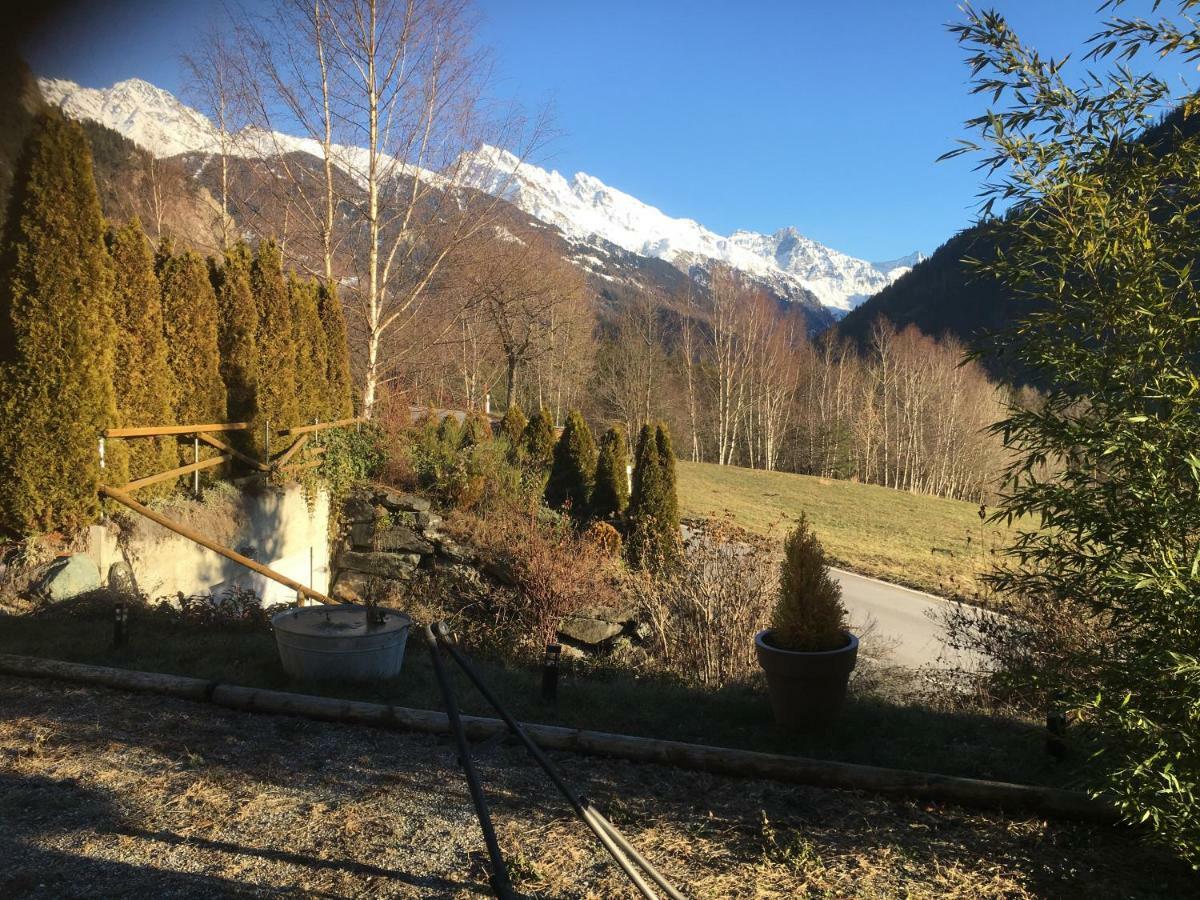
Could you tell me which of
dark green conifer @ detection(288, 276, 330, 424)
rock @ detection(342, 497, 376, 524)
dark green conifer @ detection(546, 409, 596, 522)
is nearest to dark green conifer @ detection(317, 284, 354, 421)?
dark green conifer @ detection(288, 276, 330, 424)

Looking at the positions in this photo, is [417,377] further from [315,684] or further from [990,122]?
[990,122]

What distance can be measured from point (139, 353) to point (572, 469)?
20.8 feet

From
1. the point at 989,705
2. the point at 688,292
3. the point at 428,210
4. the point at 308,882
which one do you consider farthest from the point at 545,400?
the point at 308,882

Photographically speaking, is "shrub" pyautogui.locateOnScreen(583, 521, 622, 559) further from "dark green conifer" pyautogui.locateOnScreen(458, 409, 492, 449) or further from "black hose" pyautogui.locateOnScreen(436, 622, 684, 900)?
"black hose" pyautogui.locateOnScreen(436, 622, 684, 900)

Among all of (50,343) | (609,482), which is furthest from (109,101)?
(609,482)

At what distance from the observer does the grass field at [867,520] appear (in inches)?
519

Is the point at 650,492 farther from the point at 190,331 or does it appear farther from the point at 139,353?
the point at 139,353

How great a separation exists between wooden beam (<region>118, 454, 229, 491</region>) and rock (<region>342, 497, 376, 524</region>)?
6.39ft

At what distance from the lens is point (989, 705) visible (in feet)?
17.9

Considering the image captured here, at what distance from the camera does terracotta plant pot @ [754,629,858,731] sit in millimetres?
4121

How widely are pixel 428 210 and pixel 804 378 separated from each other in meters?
35.5

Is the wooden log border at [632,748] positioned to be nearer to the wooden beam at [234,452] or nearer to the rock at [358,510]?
the wooden beam at [234,452]

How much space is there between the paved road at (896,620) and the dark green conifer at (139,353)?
21.8 ft

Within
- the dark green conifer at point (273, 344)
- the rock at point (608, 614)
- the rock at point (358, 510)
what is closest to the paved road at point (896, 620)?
the rock at point (608, 614)
